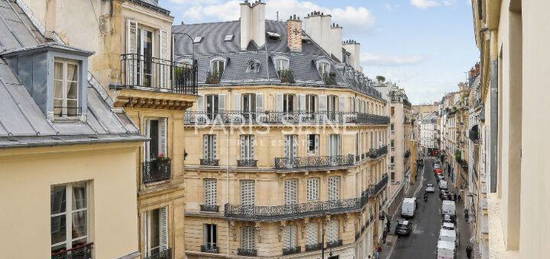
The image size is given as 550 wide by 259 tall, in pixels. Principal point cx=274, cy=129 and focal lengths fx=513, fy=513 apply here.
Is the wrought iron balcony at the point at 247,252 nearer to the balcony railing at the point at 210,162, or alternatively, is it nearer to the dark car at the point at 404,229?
the balcony railing at the point at 210,162

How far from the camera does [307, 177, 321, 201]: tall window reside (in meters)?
34.1

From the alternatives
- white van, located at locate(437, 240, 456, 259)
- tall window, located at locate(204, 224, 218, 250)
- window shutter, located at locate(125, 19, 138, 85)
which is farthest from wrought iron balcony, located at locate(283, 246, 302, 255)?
window shutter, located at locate(125, 19, 138, 85)

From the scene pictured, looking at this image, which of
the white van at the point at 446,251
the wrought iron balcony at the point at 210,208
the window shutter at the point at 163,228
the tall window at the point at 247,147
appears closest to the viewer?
the window shutter at the point at 163,228

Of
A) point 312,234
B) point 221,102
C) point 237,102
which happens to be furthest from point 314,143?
point 221,102

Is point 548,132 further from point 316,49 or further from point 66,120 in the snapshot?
point 316,49

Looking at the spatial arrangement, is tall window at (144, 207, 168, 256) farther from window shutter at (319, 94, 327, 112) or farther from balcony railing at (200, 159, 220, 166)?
window shutter at (319, 94, 327, 112)

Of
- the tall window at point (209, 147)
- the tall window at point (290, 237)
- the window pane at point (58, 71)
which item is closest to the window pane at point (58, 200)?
the window pane at point (58, 71)

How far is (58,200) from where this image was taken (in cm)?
887

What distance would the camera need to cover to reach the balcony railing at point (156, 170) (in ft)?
43.5

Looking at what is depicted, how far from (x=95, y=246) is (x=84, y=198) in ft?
3.03

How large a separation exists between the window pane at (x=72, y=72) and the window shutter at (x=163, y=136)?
4.65 m

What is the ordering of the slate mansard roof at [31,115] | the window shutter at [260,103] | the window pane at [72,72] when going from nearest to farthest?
the slate mansard roof at [31,115]
the window pane at [72,72]
the window shutter at [260,103]

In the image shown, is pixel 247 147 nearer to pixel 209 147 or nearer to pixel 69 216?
pixel 209 147

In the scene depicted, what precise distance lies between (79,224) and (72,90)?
2.48 metres
